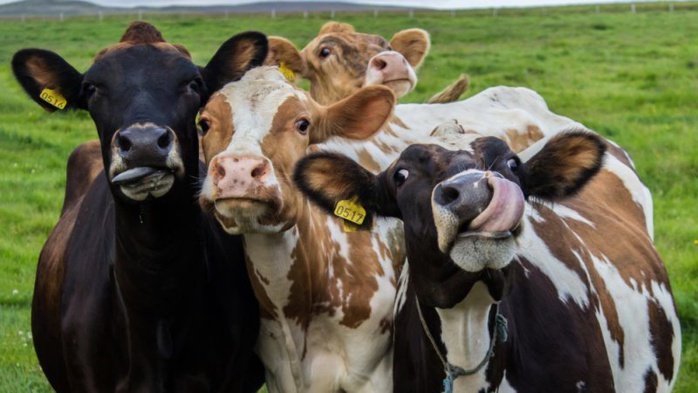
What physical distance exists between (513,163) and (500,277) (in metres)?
0.52

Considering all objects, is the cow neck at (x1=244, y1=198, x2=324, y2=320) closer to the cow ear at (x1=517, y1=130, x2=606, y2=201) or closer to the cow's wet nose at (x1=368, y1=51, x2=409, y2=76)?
the cow ear at (x1=517, y1=130, x2=606, y2=201)

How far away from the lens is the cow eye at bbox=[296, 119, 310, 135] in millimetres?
5203

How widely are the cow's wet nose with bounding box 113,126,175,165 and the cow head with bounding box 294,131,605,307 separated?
571mm

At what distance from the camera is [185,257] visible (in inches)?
201

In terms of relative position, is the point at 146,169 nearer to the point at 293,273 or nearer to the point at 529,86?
the point at 293,273

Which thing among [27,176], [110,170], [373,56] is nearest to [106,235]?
[110,170]

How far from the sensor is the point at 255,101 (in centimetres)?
519

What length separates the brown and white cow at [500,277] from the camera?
3.85m

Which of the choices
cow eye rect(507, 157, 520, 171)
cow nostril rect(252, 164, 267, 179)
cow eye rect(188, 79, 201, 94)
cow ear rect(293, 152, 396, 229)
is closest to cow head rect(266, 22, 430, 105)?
cow eye rect(188, 79, 201, 94)

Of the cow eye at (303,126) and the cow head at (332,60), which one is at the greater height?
the cow eye at (303,126)

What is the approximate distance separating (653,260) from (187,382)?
9.05 ft

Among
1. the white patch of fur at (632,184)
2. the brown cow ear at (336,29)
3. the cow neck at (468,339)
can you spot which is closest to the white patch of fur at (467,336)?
the cow neck at (468,339)

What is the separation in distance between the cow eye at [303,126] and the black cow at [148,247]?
0.47 metres

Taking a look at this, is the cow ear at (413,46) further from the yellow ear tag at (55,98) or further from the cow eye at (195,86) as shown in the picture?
the yellow ear tag at (55,98)
